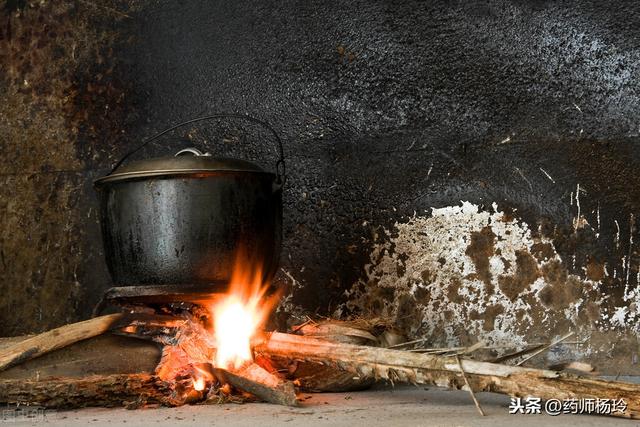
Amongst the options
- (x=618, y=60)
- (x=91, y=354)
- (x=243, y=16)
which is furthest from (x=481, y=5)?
(x=91, y=354)

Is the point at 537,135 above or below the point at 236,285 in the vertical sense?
above

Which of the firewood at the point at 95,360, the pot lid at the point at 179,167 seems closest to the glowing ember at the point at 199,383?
the firewood at the point at 95,360

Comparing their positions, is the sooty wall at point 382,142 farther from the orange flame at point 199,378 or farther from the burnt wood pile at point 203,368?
the orange flame at point 199,378

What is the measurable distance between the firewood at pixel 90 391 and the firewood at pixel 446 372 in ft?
1.57

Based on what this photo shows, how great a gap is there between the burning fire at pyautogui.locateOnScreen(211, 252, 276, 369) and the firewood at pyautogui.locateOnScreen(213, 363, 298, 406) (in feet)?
0.24

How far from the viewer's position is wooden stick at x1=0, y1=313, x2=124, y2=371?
2883 millimetres

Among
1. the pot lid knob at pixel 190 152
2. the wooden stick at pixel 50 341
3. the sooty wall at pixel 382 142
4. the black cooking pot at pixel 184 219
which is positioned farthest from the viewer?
the sooty wall at pixel 382 142

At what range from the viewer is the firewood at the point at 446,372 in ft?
8.00

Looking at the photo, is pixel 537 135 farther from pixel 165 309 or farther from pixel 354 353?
pixel 165 309

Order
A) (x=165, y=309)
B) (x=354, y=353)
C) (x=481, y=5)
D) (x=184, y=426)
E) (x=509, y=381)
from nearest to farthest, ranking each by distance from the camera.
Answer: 1. (x=184, y=426)
2. (x=509, y=381)
3. (x=354, y=353)
4. (x=165, y=309)
5. (x=481, y=5)

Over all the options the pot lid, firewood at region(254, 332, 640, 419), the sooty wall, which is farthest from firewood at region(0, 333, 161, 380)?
the sooty wall

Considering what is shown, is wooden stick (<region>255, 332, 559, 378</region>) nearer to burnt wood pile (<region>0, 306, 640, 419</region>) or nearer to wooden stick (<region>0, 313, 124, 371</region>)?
burnt wood pile (<region>0, 306, 640, 419</region>)

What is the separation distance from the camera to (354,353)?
2941 mm

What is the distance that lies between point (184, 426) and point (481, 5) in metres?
2.52
